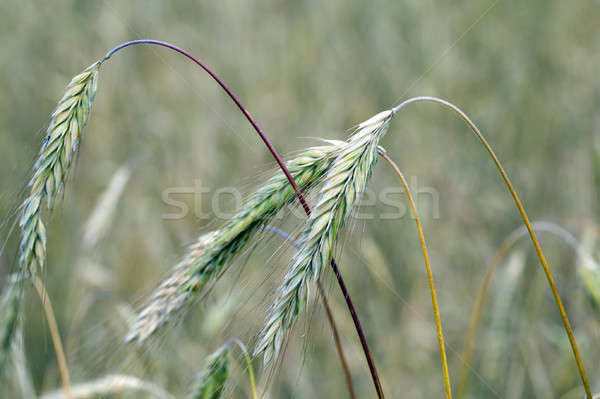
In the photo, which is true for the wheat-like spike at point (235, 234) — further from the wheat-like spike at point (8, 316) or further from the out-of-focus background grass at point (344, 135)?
the out-of-focus background grass at point (344, 135)

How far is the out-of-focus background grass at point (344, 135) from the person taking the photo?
2.12 m

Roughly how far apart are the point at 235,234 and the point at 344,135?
1.76 m

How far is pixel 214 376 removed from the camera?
1.13 m

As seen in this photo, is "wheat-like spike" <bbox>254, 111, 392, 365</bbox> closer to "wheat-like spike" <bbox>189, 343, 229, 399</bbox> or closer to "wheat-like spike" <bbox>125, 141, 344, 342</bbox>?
"wheat-like spike" <bbox>125, 141, 344, 342</bbox>

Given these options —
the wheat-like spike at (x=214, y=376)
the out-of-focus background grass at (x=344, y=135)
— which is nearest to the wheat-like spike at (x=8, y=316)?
the out-of-focus background grass at (x=344, y=135)

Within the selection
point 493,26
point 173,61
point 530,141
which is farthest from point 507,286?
point 173,61

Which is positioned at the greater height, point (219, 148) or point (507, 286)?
point (219, 148)

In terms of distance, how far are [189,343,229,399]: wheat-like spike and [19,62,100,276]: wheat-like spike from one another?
45 cm

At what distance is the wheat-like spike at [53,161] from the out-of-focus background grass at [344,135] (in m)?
1.04

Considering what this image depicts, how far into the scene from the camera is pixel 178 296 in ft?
3.24

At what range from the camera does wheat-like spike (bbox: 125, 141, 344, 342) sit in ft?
3.12

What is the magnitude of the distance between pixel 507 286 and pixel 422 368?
546 mm

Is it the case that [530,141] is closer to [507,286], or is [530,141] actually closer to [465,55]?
[465,55]

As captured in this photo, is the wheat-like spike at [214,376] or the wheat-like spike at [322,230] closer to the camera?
the wheat-like spike at [322,230]
